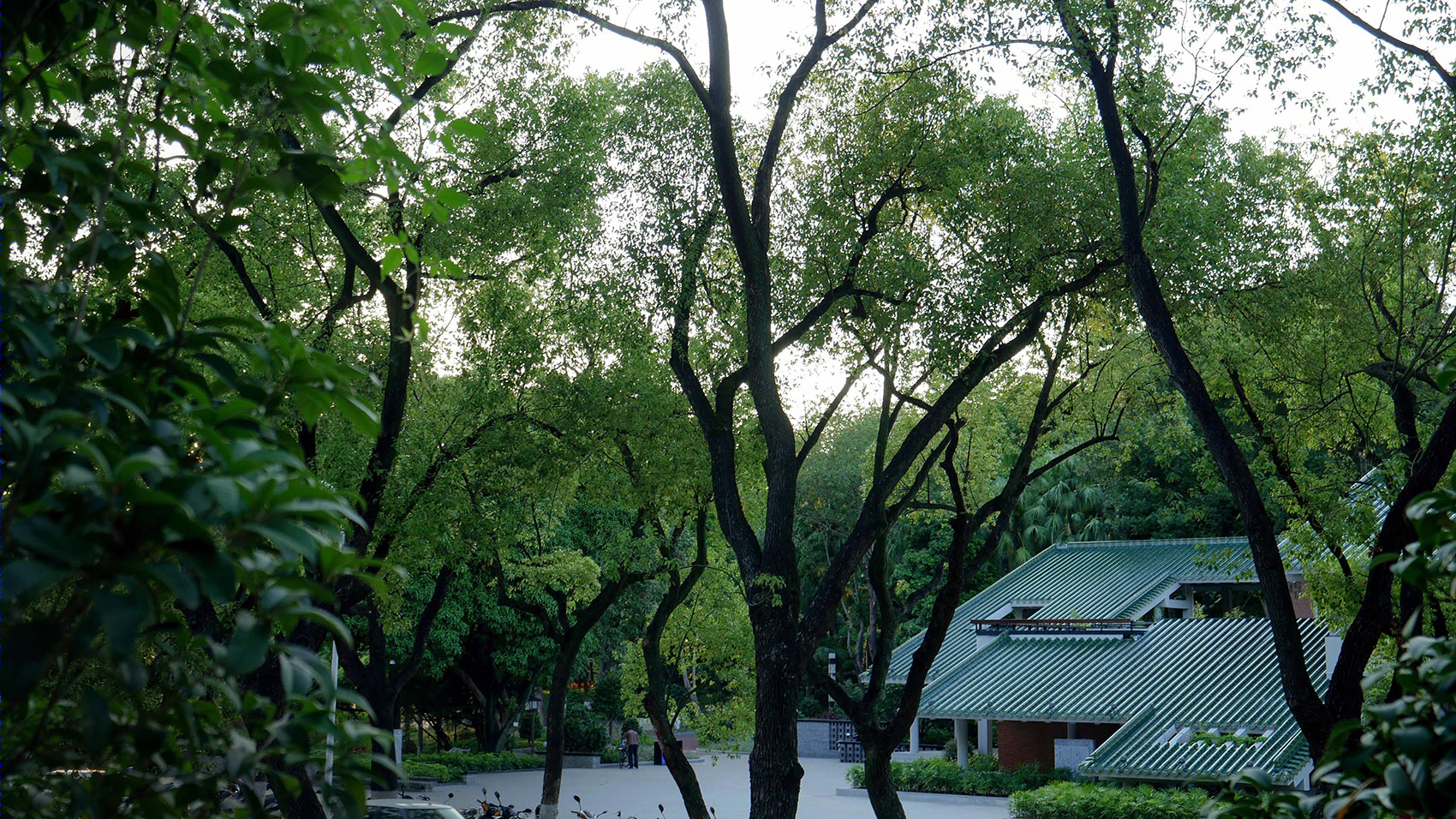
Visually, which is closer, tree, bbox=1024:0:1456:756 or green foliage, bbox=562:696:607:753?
tree, bbox=1024:0:1456:756

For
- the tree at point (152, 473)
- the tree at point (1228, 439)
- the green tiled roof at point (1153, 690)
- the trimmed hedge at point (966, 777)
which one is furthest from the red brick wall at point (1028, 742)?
the tree at point (152, 473)

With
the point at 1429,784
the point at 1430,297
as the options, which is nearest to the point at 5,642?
the point at 1429,784

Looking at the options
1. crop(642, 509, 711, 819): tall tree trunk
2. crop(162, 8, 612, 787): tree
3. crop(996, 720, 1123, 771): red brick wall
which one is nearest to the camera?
crop(162, 8, 612, 787): tree

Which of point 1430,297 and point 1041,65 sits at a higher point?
point 1041,65

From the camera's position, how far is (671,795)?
88.8ft

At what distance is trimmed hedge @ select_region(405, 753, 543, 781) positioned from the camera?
30.2 meters

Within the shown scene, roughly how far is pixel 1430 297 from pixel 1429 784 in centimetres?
1339

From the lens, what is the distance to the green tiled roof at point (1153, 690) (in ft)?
69.9

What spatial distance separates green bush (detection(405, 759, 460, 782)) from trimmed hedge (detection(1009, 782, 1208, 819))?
1414cm

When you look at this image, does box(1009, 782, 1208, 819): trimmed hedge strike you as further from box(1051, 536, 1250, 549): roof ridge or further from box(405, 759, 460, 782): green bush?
box(405, 759, 460, 782): green bush

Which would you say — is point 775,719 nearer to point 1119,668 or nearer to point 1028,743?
point 1119,668

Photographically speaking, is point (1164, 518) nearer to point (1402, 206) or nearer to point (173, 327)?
point (1402, 206)

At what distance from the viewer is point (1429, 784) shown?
1639mm

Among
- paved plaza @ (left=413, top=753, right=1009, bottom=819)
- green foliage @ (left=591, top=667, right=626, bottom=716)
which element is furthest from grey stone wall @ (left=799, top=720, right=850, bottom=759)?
green foliage @ (left=591, top=667, right=626, bottom=716)
